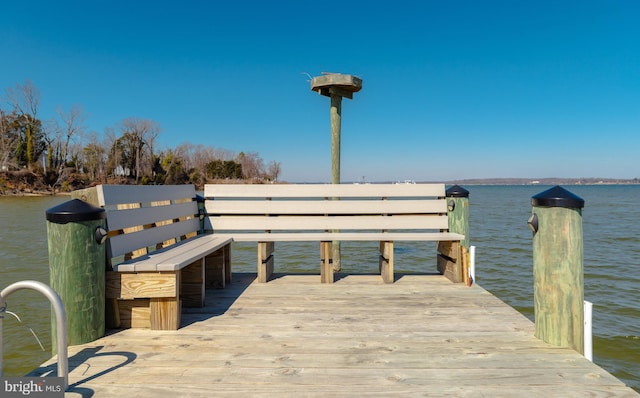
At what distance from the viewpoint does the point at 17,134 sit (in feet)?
170

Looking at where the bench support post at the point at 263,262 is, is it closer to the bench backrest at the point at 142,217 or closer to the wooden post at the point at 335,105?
the bench backrest at the point at 142,217

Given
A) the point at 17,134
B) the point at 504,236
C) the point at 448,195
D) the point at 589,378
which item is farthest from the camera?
the point at 17,134

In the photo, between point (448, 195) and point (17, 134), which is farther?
point (17, 134)

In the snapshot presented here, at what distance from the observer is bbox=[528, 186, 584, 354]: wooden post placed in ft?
9.12

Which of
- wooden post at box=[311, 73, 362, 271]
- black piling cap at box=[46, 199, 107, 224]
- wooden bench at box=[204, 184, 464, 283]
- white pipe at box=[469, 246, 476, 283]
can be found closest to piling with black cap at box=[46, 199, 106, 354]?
black piling cap at box=[46, 199, 107, 224]

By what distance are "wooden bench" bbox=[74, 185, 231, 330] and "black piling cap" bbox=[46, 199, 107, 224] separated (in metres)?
0.31

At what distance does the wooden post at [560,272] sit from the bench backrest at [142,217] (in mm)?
3370

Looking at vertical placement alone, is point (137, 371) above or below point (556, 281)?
below

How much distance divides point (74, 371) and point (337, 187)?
3.72m

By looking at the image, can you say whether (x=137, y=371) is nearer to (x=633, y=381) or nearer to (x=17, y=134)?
(x=633, y=381)

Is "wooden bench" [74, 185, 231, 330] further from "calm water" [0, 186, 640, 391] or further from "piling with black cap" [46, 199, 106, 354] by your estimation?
"calm water" [0, 186, 640, 391]

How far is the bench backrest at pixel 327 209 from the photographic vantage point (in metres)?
5.27

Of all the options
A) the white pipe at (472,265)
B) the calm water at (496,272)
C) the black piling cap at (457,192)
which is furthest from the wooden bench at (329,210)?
the calm water at (496,272)

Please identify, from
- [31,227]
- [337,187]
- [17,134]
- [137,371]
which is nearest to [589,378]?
[137,371]
